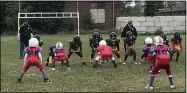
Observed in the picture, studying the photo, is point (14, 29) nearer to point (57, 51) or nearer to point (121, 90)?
point (57, 51)

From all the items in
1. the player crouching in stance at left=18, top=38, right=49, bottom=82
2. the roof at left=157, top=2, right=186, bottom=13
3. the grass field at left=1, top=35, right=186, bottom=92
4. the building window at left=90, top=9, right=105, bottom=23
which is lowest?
→ the grass field at left=1, top=35, right=186, bottom=92

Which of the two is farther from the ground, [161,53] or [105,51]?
[161,53]

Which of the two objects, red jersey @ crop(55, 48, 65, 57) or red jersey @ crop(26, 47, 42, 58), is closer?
red jersey @ crop(26, 47, 42, 58)

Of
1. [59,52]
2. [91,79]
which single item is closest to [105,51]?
[59,52]

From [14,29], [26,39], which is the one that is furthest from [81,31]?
[26,39]

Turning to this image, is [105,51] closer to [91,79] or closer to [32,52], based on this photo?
[91,79]

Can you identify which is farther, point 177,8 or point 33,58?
point 177,8

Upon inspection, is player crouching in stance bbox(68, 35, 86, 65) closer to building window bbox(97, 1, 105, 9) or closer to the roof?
building window bbox(97, 1, 105, 9)

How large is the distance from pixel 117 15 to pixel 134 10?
46497 mm

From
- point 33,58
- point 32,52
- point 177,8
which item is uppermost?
point 177,8

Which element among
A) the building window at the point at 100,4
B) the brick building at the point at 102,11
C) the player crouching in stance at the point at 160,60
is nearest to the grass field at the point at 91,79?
the player crouching in stance at the point at 160,60

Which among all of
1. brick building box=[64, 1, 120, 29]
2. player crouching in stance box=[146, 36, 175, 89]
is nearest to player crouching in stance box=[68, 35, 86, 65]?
player crouching in stance box=[146, 36, 175, 89]

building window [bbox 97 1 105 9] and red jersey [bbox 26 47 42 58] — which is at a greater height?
building window [bbox 97 1 105 9]

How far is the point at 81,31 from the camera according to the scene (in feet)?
145
